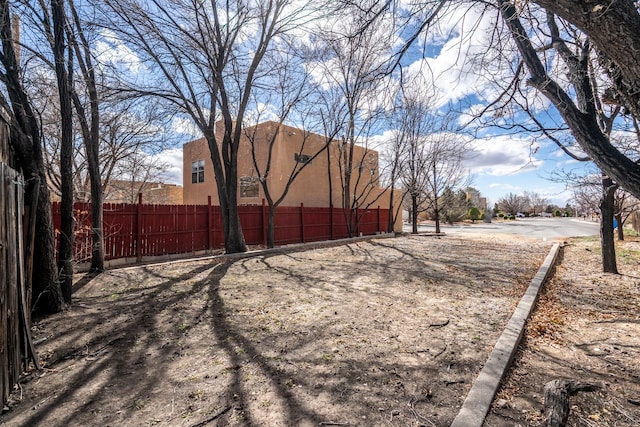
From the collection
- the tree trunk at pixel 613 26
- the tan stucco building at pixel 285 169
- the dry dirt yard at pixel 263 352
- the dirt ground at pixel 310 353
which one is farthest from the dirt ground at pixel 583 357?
the tan stucco building at pixel 285 169

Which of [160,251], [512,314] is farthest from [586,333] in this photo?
[160,251]

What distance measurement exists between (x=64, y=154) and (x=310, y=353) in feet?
15.9

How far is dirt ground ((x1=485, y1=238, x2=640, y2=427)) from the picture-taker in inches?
91.6

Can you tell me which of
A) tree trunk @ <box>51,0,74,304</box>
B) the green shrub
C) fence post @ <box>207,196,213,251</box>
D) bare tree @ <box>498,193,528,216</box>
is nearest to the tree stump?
tree trunk @ <box>51,0,74,304</box>

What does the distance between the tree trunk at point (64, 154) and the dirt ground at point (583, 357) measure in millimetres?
5711

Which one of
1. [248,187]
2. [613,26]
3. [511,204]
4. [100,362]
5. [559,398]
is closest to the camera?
[613,26]

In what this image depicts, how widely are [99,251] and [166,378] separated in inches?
229

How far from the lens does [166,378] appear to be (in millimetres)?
2846

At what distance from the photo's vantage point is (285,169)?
17094mm

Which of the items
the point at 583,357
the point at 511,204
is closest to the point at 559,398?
the point at 583,357

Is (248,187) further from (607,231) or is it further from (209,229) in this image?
(607,231)

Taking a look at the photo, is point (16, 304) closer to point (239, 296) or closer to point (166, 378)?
point (166, 378)

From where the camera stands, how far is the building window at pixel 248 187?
17688 millimetres

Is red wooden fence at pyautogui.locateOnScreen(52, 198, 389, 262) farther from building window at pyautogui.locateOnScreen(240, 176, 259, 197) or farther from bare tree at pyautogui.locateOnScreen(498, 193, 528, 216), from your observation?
bare tree at pyautogui.locateOnScreen(498, 193, 528, 216)
